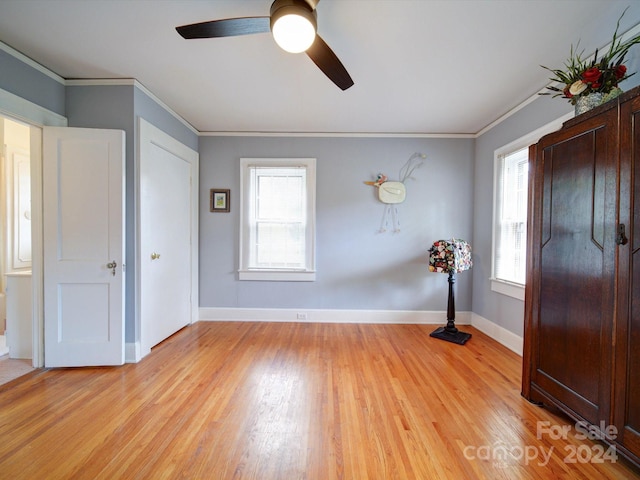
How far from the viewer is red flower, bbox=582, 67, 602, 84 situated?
5.21 ft

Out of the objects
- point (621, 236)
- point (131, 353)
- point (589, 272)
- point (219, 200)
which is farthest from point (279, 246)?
point (621, 236)

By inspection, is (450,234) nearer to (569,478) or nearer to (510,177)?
(510,177)

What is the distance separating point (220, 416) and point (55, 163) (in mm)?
2545

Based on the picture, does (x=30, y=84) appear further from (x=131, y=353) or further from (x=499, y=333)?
(x=499, y=333)

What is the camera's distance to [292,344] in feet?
9.62

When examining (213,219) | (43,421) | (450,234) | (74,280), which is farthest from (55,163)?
(450,234)

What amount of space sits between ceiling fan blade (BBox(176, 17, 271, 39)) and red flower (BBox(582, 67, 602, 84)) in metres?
1.94

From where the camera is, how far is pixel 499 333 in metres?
3.03

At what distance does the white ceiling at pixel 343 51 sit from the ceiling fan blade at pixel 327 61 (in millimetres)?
264

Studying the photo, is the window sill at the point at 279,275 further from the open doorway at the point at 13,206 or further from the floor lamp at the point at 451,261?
the open doorway at the point at 13,206

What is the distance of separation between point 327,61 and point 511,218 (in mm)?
2641

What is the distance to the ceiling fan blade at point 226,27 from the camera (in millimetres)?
1435

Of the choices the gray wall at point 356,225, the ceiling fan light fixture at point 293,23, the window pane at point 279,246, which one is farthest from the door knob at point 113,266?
the ceiling fan light fixture at point 293,23

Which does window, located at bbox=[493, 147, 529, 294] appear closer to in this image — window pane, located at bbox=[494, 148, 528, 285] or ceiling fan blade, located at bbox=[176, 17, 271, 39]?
window pane, located at bbox=[494, 148, 528, 285]
